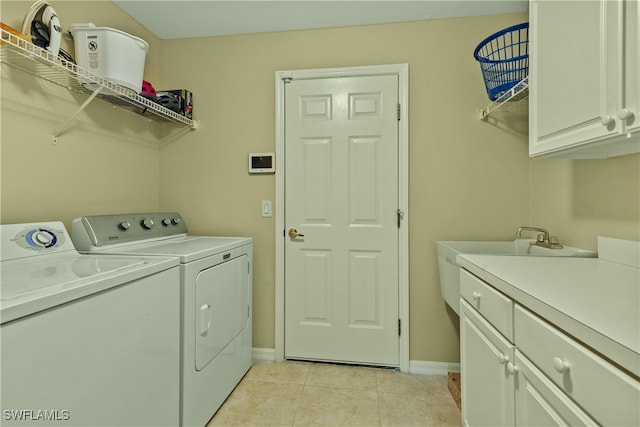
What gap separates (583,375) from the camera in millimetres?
670

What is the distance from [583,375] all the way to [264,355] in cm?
208

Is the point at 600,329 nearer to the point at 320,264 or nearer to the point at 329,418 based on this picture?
the point at 329,418

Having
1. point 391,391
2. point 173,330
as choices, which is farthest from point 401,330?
point 173,330

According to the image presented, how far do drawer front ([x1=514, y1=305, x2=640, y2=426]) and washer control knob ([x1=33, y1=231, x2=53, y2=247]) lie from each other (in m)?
1.88

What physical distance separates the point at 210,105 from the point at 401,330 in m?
2.17

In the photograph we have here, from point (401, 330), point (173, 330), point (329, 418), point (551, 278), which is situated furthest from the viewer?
point (401, 330)

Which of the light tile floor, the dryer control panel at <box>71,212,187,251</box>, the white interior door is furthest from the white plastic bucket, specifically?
the light tile floor

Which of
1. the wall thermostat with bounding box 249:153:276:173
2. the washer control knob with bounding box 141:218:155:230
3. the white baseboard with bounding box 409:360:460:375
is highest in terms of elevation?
the wall thermostat with bounding box 249:153:276:173

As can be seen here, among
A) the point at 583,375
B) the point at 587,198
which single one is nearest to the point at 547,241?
the point at 587,198

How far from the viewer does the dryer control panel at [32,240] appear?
4.17 feet

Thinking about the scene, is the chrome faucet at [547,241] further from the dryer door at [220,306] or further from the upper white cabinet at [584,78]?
the dryer door at [220,306]

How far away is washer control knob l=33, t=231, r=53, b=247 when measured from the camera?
54.2 inches

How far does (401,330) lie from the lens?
7.22 feet

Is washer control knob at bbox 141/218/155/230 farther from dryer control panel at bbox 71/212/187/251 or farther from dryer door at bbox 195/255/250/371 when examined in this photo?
dryer door at bbox 195/255/250/371
